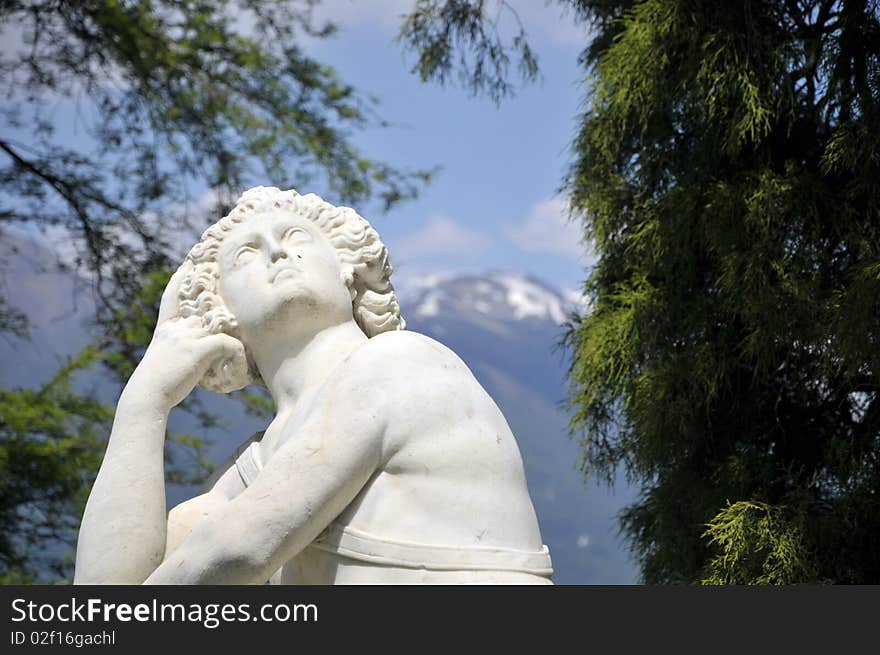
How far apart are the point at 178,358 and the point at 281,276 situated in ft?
0.81

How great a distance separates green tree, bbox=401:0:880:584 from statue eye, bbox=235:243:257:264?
2.84 meters

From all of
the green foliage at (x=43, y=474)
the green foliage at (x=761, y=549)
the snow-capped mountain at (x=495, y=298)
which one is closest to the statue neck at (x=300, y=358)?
the green foliage at (x=761, y=549)

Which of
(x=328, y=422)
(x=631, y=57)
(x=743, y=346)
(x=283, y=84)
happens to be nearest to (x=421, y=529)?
(x=328, y=422)

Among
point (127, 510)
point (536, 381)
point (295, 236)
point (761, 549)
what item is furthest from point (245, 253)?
point (536, 381)

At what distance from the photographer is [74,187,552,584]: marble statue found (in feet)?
6.79

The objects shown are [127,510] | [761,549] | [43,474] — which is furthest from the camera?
[43,474]

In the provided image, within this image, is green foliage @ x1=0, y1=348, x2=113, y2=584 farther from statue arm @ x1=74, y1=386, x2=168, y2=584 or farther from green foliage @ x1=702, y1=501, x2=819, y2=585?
statue arm @ x1=74, y1=386, x2=168, y2=584

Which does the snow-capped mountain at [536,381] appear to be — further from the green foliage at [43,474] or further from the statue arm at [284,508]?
the statue arm at [284,508]

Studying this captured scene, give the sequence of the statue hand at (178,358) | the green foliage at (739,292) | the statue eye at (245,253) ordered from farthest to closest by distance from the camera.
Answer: the green foliage at (739,292) < the statue eye at (245,253) < the statue hand at (178,358)

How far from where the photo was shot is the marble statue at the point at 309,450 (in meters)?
2.07

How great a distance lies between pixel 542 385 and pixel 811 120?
342 inches

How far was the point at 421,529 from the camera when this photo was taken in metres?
2.08

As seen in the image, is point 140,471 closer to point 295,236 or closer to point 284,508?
point 284,508

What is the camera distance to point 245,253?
242 cm
